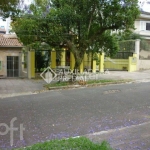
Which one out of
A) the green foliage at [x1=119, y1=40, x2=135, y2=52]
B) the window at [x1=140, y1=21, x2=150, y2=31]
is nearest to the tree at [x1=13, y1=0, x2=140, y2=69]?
the green foliage at [x1=119, y1=40, x2=135, y2=52]

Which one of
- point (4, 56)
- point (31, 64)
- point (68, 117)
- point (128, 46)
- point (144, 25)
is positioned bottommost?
point (68, 117)

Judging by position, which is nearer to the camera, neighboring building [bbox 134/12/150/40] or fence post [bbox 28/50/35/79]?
fence post [bbox 28/50/35/79]

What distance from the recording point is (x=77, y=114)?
6.66m

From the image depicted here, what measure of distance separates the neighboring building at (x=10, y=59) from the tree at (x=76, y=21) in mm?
3920

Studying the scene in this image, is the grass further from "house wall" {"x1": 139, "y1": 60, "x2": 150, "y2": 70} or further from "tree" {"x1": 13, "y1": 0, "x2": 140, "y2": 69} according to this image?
"house wall" {"x1": 139, "y1": 60, "x2": 150, "y2": 70}

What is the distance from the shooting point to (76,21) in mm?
12852

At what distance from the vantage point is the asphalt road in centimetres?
496

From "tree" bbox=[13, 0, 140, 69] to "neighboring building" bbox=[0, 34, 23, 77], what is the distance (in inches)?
154

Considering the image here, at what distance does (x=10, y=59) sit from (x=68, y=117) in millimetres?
12978

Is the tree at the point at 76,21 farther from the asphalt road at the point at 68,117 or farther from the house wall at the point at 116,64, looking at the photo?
the house wall at the point at 116,64

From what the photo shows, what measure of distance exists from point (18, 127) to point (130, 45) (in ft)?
62.5

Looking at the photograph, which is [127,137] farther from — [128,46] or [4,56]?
[128,46]

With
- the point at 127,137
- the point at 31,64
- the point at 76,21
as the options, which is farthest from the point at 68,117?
the point at 31,64

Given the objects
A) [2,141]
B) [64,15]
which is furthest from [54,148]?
[64,15]
